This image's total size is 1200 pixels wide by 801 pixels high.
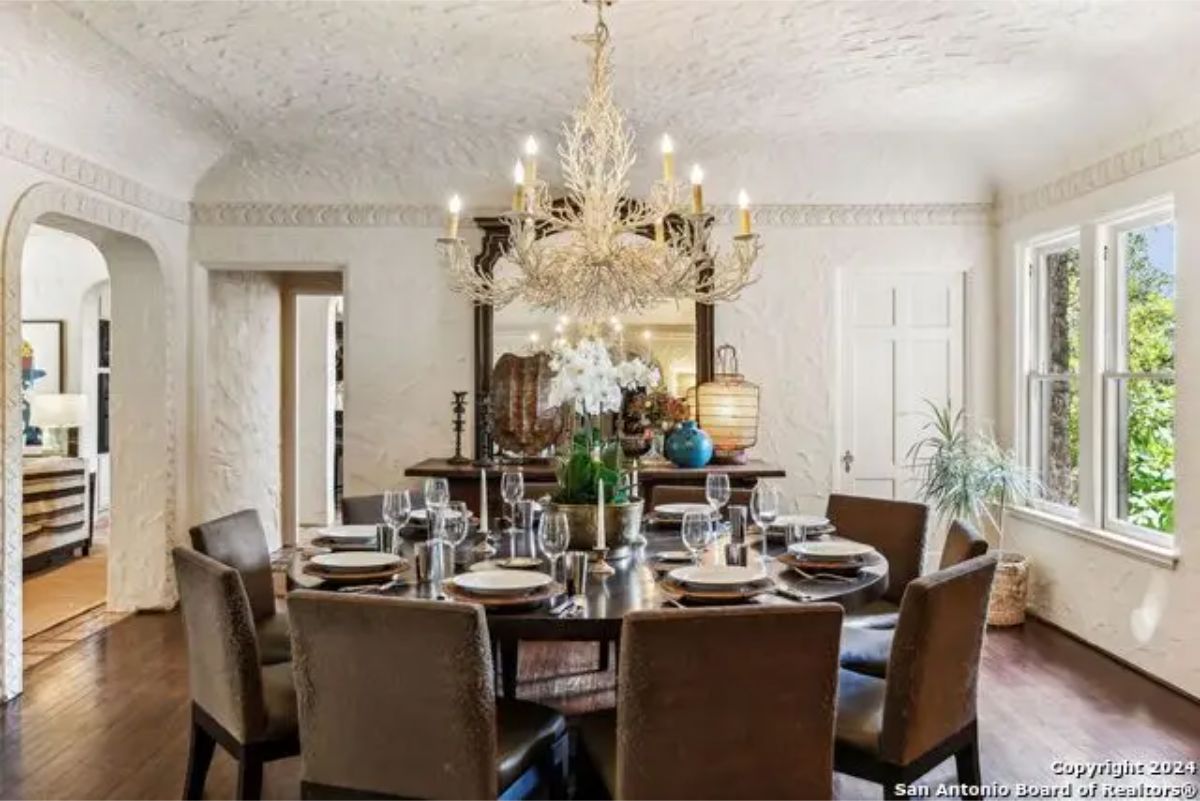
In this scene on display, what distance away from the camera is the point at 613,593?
240 cm

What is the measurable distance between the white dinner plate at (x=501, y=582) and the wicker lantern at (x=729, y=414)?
2.87 m

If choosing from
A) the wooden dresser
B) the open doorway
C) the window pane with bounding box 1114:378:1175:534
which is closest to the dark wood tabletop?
the window pane with bounding box 1114:378:1175:534

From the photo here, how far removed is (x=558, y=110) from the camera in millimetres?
4566

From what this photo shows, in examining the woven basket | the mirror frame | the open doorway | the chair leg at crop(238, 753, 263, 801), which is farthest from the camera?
the open doorway

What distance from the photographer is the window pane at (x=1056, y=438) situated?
474 centimetres

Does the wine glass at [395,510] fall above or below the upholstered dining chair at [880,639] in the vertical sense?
above

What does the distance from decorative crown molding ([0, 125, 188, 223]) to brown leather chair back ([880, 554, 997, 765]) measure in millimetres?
3812

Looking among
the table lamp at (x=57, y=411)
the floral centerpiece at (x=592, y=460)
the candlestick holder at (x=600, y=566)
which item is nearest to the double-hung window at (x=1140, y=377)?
the floral centerpiece at (x=592, y=460)

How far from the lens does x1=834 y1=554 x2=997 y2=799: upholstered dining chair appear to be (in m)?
2.16

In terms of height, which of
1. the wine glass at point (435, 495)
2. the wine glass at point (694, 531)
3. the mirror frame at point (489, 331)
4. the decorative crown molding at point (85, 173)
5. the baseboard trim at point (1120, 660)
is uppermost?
the decorative crown molding at point (85, 173)

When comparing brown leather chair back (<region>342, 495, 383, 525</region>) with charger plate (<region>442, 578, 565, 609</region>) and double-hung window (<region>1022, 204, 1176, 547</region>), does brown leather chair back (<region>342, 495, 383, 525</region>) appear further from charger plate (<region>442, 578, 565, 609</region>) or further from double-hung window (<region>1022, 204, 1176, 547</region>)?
double-hung window (<region>1022, 204, 1176, 547</region>)

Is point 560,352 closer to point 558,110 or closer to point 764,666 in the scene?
point 764,666

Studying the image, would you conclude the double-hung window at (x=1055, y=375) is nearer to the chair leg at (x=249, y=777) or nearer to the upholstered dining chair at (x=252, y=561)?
the upholstered dining chair at (x=252, y=561)

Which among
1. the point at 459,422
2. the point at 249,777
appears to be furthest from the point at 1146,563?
the point at 249,777
